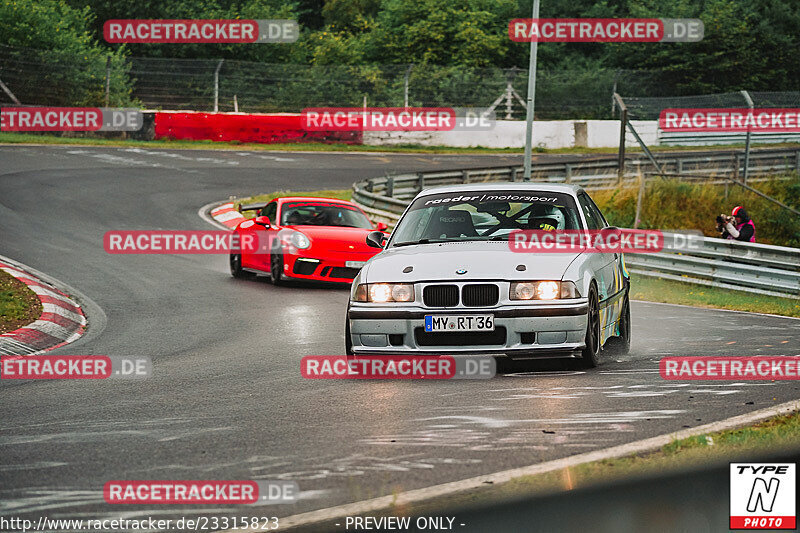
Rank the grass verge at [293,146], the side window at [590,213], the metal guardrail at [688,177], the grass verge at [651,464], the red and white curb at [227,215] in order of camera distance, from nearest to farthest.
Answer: the grass verge at [651,464] < the side window at [590,213] < the metal guardrail at [688,177] < the red and white curb at [227,215] < the grass verge at [293,146]

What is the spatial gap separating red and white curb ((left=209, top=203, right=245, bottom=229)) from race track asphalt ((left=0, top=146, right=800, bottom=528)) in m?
7.46

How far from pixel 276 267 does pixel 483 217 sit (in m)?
6.96

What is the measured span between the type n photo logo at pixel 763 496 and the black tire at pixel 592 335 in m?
3.48

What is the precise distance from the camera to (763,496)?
4703 mm

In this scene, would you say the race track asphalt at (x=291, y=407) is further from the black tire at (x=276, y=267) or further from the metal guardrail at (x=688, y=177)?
the metal guardrail at (x=688, y=177)

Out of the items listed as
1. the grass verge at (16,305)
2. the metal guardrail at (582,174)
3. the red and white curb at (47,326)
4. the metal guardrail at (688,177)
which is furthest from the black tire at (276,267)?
the metal guardrail at (582,174)

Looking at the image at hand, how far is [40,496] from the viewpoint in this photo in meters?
5.15

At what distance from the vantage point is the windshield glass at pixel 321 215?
55.8 ft

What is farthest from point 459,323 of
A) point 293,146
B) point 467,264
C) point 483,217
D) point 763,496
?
point 293,146

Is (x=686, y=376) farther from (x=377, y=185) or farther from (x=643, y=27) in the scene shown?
(x=643, y=27)

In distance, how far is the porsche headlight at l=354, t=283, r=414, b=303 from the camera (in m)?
8.52

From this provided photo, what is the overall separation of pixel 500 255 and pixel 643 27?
45908mm

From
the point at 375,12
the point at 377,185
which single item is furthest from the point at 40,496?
the point at 375,12

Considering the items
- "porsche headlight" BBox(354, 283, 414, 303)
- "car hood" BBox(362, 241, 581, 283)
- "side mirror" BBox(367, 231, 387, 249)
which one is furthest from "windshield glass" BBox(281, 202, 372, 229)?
"porsche headlight" BBox(354, 283, 414, 303)
